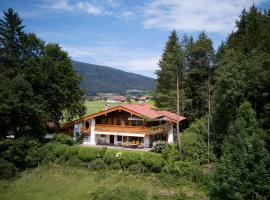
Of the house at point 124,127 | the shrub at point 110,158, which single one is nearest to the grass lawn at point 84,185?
the shrub at point 110,158

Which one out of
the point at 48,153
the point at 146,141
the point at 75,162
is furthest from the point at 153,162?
the point at 48,153

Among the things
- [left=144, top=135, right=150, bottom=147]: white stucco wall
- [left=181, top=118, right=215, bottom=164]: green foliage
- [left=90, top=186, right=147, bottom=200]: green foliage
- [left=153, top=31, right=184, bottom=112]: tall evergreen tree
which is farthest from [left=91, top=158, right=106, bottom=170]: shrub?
[left=153, top=31, right=184, bottom=112]: tall evergreen tree

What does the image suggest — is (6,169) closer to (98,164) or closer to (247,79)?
(98,164)

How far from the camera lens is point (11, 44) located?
41344 millimetres

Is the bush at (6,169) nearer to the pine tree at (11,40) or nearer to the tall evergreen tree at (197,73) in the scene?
the pine tree at (11,40)

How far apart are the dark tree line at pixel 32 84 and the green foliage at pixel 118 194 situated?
1532 centimetres

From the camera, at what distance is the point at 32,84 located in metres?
40.7

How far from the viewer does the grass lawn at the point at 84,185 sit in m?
26.2

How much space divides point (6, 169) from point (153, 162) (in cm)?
1584

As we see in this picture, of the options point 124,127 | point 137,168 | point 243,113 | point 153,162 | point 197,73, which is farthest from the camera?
point 197,73

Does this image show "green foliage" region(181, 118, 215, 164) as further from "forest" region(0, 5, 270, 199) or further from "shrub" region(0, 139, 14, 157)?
"shrub" region(0, 139, 14, 157)

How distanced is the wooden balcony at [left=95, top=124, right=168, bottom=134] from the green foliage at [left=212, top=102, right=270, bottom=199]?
17.7m

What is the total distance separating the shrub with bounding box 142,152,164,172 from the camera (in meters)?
30.1

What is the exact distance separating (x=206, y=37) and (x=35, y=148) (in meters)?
37.4
